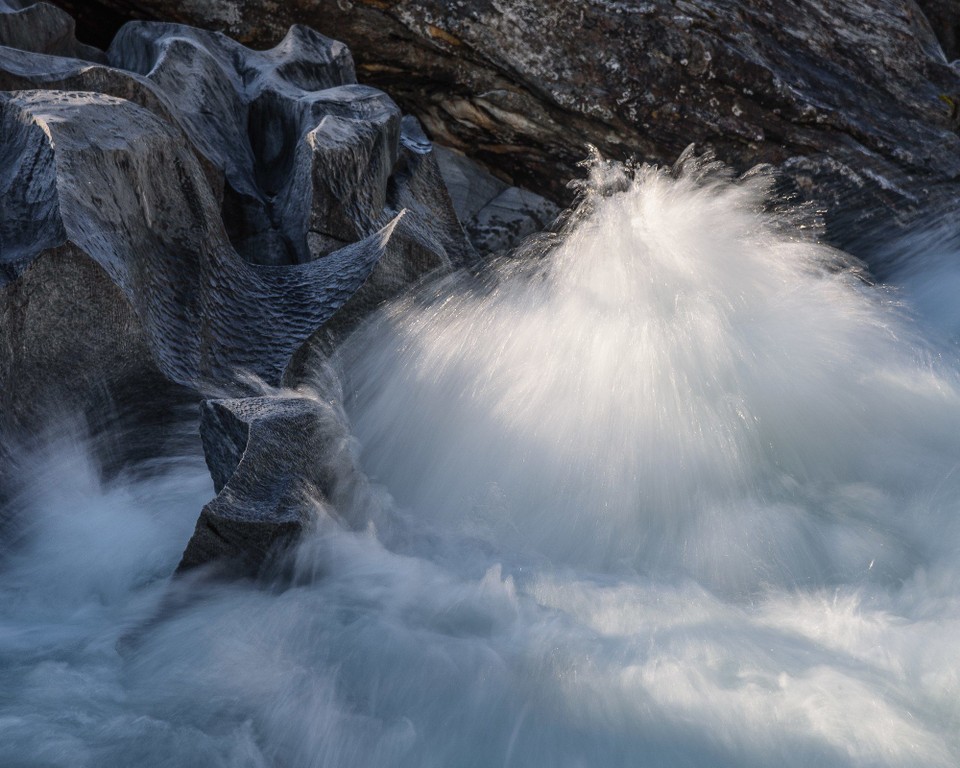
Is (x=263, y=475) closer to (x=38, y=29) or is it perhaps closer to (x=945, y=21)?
(x=38, y=29)

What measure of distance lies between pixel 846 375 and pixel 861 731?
175 cm

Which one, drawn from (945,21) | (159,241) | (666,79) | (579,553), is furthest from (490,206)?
(945,21)

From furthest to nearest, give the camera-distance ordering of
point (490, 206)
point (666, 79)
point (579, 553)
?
point (490, 206) → point (666, 79) → point (579, 553)

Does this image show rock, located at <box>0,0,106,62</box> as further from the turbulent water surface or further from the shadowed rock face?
the turbulent water surface

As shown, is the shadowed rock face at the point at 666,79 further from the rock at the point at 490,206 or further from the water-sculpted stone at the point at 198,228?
the water-sculpted stone at the point at 198,228

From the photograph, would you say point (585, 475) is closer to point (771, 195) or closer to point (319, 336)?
point (319, 336)

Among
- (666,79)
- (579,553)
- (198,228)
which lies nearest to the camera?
(579,553)

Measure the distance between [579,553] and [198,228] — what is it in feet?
6.25

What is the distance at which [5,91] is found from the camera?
3496mm

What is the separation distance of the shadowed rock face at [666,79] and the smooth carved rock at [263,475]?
357cm

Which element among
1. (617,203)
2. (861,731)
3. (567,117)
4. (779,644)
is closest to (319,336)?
(617,203)

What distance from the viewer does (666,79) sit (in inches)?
227

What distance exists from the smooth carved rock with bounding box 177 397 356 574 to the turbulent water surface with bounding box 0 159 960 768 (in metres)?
0.09

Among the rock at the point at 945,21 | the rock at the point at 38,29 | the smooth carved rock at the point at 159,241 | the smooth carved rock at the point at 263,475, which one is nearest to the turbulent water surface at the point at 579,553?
the smooth carved rock at the point at 263,475
